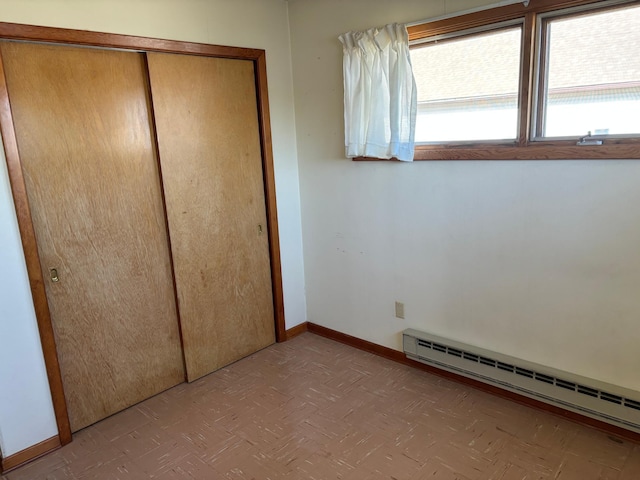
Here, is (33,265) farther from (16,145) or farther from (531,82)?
(531,82)

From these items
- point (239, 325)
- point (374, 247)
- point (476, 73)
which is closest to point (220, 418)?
point (239, 325)

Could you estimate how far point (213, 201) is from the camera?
9.44 feet

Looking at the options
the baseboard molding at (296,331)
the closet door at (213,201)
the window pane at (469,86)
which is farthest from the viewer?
the baseboard molding at (296,331)

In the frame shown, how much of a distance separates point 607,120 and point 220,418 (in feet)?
8.18

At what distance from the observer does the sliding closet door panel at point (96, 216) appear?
7.14 ft

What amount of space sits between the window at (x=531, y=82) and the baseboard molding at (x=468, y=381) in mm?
1325

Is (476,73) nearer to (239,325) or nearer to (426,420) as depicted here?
(426,420)

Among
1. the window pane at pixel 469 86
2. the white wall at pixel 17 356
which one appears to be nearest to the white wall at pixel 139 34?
the white wall at pixel 17 356

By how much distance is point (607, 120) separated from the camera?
6.68 ft

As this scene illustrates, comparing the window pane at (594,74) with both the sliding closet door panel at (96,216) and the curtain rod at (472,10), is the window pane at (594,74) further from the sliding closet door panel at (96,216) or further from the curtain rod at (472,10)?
the sliding closet door panel at (96,216)

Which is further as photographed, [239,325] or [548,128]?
[239,325]

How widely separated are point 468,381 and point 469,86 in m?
1.72

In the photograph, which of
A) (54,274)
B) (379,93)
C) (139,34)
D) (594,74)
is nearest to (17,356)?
(54,274)

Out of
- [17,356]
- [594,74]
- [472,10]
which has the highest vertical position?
[472,10]
